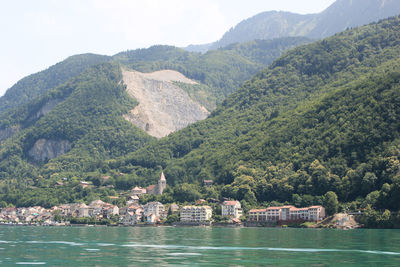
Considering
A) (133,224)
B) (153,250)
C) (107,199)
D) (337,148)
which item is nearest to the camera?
(153,250)

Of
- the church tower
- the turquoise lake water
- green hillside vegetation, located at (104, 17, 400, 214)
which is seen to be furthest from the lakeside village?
the turquoise lake water

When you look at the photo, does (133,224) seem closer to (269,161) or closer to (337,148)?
(269,161)

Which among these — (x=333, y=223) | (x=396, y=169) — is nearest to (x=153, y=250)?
(x=333, y=223)

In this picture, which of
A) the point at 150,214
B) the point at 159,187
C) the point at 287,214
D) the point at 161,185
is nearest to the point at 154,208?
the point at 150,214

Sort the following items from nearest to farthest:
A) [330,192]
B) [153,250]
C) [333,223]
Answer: [153,250]
[333,223]
[330,192]

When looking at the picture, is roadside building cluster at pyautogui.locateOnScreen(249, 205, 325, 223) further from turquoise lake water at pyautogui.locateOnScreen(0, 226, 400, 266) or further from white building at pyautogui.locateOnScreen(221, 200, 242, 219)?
turquoise lake water at pyautogui.locateOnScreen(0, 226, 400, 266)

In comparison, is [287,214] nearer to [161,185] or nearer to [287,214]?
[287,214]

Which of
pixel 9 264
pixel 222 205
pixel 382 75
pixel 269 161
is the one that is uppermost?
pixel 382 75
